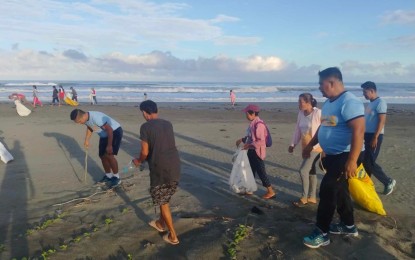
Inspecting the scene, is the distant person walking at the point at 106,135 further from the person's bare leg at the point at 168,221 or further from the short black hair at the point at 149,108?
the person's bare leg at the point at 168,221

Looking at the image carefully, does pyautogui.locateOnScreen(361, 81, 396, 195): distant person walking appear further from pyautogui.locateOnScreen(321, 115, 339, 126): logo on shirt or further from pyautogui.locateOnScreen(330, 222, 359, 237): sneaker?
pyautogui.locateOnScreen(321, 115, 339, 126): logo on shirt

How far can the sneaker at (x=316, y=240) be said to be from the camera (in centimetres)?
414

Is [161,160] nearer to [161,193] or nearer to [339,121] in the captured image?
[161,193]

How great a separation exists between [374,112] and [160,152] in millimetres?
3818

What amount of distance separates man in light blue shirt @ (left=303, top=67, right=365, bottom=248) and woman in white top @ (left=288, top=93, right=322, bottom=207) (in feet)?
4.39

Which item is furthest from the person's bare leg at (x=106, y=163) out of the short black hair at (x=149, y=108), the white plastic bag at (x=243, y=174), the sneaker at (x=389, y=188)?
the sneaker at (x=389, y=188)

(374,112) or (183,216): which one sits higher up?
(374,112)

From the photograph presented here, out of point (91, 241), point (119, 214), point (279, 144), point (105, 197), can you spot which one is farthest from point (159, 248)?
point (279, 144)

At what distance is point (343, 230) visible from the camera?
443 cm

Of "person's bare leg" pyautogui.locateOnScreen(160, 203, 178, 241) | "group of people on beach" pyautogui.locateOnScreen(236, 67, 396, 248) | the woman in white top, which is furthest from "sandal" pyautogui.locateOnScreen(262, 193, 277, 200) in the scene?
"person's bare leg" pyautogui.locateOnScreen(160, 203, 178, 241)

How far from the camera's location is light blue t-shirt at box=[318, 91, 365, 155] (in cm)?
378

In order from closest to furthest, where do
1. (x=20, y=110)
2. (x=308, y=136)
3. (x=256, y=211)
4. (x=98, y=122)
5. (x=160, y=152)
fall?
(x=160, y=152)
(x=256, y=211)
(x=308, y=136)
(x=98, y=122)
(x=20, y=110)

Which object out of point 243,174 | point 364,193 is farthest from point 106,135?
point 364,193

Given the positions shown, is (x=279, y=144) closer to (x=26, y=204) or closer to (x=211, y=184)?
(x=211, y=184)
